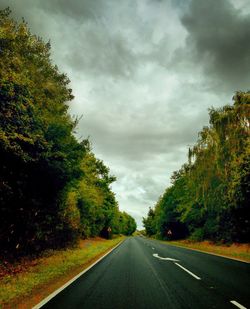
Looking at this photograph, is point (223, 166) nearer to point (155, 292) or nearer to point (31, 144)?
point (31, 144)

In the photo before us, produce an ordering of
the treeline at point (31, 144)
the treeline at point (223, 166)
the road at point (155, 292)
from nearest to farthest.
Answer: the road at point (155, 292), the treeline at point (31, 144), the treeline at point (223, 166)

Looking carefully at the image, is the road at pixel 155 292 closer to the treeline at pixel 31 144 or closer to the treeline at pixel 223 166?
the treeline at pixel 31 144

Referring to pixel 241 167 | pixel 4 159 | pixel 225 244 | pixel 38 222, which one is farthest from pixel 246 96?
pixel 4 159

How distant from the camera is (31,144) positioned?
13484 mm

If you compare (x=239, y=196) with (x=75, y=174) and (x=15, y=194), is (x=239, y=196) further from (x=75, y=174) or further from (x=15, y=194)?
(x=15, y=194)

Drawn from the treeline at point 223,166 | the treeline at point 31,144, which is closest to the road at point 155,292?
the treeline at point 31,144

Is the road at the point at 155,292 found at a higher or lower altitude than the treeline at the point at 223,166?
lower

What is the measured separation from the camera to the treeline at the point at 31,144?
36.4 feet

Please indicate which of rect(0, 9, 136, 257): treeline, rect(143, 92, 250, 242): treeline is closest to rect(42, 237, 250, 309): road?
rect(0, 9, 136, 257): treeline

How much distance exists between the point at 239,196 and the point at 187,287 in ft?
43.4

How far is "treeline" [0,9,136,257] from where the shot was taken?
11094 mm

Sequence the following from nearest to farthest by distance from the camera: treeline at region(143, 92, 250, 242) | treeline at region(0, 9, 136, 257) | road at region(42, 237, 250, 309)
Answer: road at region(42, 237, 250, 309), treeline at region(0, 9, 136, 257), treeline at region(143, 92, 250, 242)

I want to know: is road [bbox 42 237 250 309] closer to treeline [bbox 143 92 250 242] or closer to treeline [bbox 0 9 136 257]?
treeline [bbox 0 9 136 257]

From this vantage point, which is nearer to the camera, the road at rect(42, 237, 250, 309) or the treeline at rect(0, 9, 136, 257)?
the road at rect(42, 237, 250, 309)
